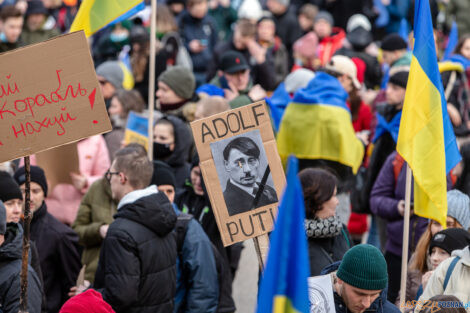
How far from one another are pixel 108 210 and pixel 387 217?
228 cm

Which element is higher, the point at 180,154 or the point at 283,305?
the point at 180,154

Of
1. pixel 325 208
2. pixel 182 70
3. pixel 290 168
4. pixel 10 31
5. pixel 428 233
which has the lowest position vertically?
pixel 428 233

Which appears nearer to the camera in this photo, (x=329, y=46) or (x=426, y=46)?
(x=426, y=46)

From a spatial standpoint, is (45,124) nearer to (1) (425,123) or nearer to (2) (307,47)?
(1) (425,123)

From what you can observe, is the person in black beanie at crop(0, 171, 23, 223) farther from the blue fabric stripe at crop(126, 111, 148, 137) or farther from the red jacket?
the red jacket

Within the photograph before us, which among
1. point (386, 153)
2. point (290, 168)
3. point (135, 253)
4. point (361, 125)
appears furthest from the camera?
point (361, 125)

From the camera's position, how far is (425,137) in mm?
5484

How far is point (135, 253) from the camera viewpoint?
17.0 feet

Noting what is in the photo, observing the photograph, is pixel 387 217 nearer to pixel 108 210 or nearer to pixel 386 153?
pixel 386 153

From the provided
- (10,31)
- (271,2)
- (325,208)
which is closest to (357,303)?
(325,208)

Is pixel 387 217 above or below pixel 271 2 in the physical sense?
below

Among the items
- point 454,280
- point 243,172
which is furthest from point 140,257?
point 454,280

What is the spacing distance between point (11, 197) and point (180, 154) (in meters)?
2.16

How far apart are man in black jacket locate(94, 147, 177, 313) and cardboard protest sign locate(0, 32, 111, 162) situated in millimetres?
771
